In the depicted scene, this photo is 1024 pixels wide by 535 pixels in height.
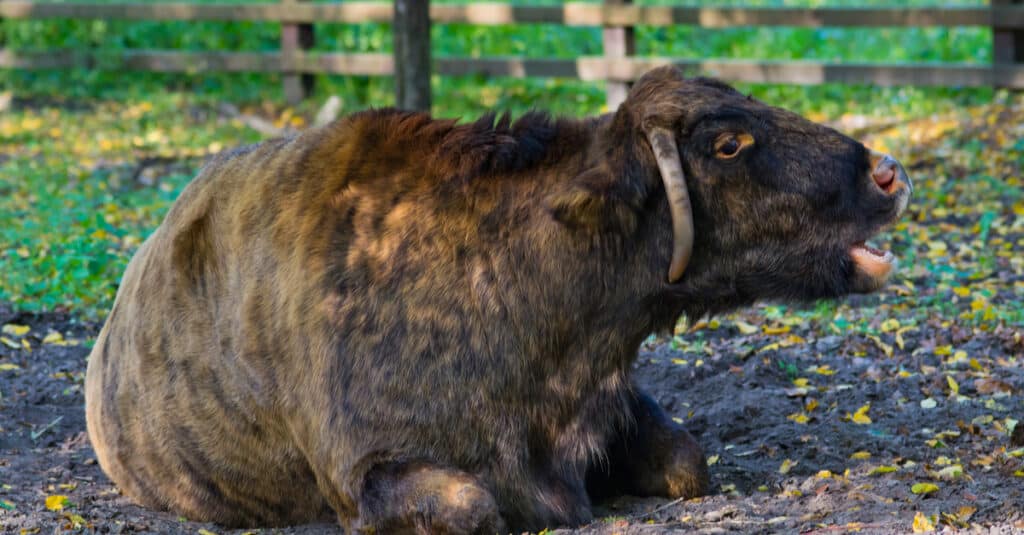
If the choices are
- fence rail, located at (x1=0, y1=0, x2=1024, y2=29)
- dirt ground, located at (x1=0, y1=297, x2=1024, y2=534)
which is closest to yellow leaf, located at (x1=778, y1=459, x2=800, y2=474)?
dirt ground, located at (x1=0, y1=297, x2=1024, y2=534)

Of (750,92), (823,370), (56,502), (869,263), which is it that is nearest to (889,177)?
(869,263)

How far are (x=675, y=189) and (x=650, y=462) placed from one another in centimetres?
119

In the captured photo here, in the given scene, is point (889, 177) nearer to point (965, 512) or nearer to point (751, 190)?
point (751, 190)

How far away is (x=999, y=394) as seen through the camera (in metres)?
5.59

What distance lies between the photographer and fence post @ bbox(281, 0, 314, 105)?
14.6 meters

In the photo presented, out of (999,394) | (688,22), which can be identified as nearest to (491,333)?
(999,394)

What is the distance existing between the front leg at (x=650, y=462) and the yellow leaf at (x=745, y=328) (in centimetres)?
201

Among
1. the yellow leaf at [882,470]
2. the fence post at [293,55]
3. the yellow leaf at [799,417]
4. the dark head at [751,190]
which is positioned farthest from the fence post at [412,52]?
the dark head at [751,190]

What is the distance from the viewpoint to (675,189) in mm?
3953


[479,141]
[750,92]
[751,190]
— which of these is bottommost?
[750,92]

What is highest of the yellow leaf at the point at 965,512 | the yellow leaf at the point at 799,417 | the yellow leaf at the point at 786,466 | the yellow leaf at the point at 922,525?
the yellow leaf at the point at 922,525

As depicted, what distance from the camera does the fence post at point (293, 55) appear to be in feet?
48.0

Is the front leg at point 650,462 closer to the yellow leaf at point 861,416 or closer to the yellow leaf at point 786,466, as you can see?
the yellow leaf at point 786,466

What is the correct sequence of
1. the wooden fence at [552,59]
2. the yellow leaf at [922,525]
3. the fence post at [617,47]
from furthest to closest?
the fence post at [617,47] → the wooden fence at [552,59] → the yellow leaf at [922,525]
